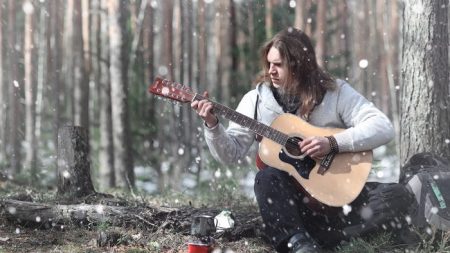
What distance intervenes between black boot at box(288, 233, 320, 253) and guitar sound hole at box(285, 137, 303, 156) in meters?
0.61

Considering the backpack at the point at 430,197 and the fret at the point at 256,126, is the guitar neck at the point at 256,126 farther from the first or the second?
the backpack at the point at 430,197

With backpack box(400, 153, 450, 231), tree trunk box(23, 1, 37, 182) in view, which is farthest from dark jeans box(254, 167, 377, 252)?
tree trunk box(23, 1, 37, 182)

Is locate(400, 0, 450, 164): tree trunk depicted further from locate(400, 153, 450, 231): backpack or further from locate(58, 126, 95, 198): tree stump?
locate(58, 126, 95, 198): tree stump

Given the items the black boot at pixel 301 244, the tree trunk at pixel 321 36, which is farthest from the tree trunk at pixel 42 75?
the black boot at pixel 301 244

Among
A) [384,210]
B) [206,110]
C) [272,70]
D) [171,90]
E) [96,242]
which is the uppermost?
[272,70]

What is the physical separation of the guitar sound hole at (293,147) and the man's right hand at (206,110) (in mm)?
545

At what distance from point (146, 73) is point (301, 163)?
1058 centimetres

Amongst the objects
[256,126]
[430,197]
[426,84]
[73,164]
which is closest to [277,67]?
[256,126]

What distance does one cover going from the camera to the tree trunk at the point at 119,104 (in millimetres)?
9156

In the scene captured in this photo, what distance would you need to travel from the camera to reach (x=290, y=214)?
12.7 feet

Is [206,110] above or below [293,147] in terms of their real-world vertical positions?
above

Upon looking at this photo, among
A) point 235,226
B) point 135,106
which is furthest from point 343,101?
point 135,106

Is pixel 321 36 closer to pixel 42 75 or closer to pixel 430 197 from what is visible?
pixel 430 197

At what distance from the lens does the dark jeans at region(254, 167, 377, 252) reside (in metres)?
3.88
